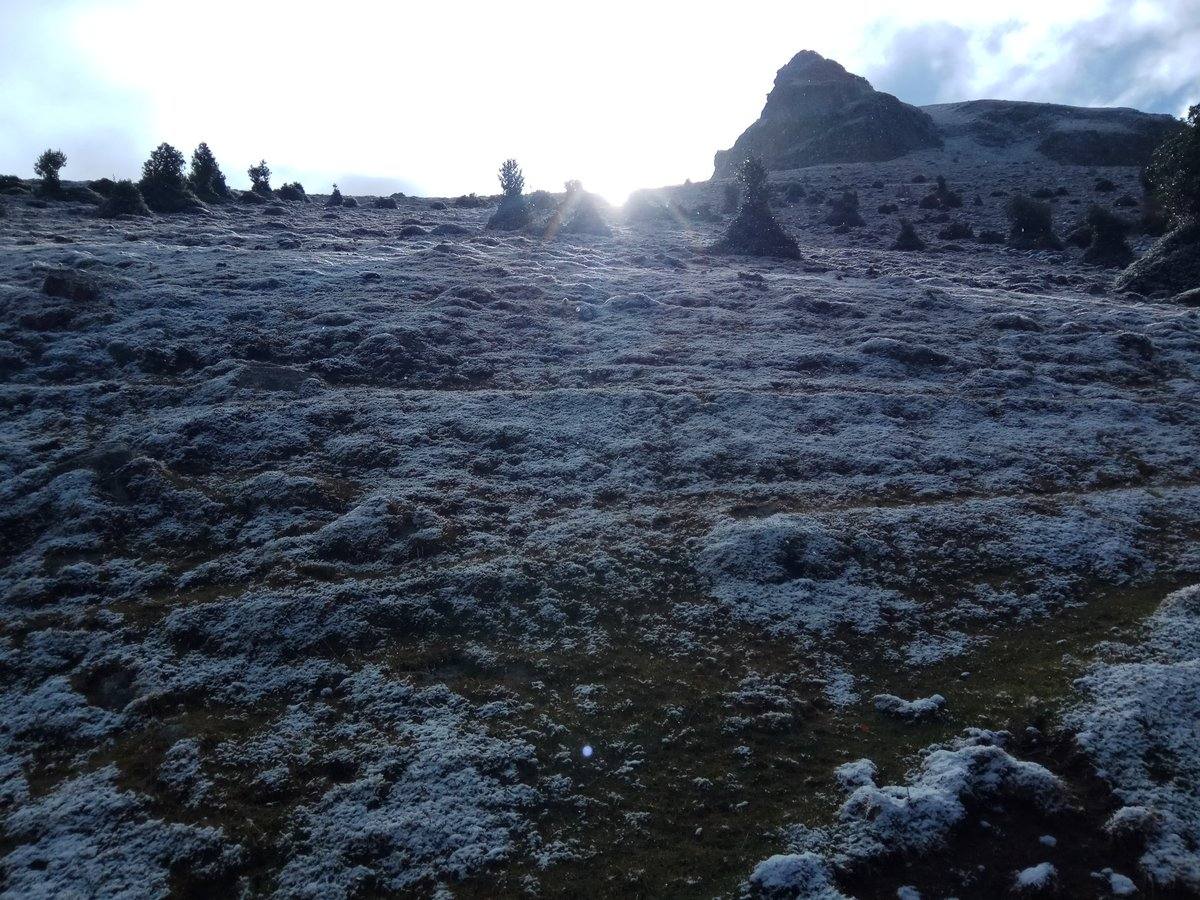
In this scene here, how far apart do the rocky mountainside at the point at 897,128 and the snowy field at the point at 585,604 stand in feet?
219

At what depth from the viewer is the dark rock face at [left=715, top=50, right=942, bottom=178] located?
98188mm

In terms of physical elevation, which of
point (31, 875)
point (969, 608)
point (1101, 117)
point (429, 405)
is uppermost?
point (1101, 117)

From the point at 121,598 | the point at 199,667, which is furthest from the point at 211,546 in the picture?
the point at 199,667

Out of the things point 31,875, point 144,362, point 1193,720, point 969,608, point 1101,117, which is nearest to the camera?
point 31,875

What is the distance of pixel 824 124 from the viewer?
108 m

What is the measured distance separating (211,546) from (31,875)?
7.45 metres

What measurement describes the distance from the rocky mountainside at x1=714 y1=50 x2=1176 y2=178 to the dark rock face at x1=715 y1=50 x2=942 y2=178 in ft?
0.52

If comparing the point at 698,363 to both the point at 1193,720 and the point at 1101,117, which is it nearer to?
the point at 1193,720

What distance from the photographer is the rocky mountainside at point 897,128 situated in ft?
285

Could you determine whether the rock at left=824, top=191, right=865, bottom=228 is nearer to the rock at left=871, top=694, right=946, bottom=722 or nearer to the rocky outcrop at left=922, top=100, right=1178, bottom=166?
the rocky outcrop at left=922, top=100, right=1178, bottom=166

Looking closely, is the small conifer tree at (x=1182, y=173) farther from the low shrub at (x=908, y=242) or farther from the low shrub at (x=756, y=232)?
the low shrub at (x=756, y=232)

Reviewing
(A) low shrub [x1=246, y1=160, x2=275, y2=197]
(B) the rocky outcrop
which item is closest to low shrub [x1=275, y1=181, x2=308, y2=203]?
(A) low shrub [x1=246, y1=160, x2=275, y2=197]

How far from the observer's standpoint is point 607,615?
1317 centimetres

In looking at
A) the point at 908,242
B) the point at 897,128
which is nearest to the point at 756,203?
the point at 908,242
